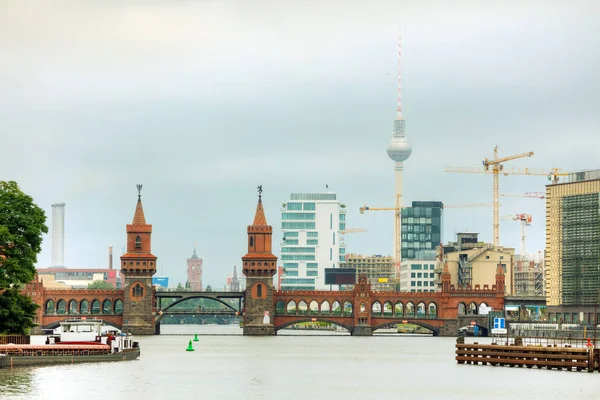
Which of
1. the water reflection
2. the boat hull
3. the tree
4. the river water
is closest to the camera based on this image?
the water reflection

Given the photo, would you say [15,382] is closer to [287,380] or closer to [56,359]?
[56,359]

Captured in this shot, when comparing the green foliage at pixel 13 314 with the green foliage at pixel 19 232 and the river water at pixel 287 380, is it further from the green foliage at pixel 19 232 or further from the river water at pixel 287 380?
the river water at pixel 287 380

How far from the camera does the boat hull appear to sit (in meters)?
125

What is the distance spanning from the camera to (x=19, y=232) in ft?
460

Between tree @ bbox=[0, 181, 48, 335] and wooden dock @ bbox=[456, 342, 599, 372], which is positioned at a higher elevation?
tree @ bbox=[0, 181, 48, 335]

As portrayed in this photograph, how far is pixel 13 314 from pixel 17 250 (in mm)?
6100

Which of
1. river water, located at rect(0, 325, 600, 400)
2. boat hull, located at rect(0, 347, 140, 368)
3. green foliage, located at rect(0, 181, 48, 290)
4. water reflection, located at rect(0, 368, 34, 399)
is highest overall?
green foliage, located at rect(0, 181, 48, 290)

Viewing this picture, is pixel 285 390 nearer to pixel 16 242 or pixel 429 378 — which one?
pixel 429 378

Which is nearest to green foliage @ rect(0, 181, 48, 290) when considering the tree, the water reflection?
the tree

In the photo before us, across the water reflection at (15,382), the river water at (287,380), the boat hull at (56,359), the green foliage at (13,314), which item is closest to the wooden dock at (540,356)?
the river water at (287,380)

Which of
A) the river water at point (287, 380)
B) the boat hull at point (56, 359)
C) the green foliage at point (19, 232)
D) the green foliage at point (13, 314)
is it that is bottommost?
the river water at point (287, 380)

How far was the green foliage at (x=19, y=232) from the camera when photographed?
136 metres

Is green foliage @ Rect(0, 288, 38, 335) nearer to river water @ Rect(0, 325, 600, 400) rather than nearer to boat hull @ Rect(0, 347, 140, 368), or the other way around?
boat hull @ Rect(0, 347, 140, 368)

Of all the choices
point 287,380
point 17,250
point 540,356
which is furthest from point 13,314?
point 540,356
